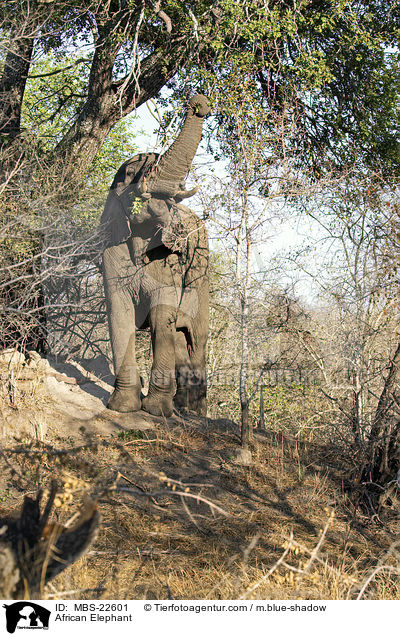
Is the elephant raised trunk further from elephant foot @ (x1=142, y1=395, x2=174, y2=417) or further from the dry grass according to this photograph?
the dry grass

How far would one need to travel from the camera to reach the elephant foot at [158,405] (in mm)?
7789

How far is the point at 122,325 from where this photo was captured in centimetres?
809

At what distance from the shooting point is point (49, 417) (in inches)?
276

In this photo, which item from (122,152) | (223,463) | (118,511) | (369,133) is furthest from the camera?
(122,152)

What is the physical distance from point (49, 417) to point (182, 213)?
311 cm

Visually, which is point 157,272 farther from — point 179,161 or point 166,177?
point 179,161

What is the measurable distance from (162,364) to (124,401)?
663mm

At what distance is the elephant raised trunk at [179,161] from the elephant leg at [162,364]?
1459 mm
